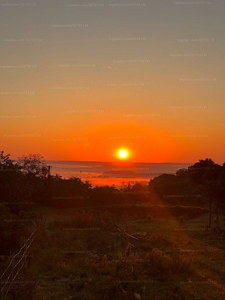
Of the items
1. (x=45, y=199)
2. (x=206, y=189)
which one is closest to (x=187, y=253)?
(x=206, y=189)

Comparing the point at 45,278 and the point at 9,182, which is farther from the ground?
the point at 9,182

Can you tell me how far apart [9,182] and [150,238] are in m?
10.3

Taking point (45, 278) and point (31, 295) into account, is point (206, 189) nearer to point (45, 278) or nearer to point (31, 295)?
point (45, 278)

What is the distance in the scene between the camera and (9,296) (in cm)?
927

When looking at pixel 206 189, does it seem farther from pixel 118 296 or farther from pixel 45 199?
pixel 45 199

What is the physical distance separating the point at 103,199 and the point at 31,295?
3394 centimetres

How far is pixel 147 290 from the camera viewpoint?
35.5 ft

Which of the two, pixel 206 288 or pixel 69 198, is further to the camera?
pixel 69 198

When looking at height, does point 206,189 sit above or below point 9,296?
above

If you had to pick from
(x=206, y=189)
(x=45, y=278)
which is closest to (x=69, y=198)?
(x=206, y=189)

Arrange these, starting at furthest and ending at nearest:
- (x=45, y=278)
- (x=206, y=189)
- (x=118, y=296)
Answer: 1. (x=206, y=189)
2. (x=45, y=278)
3. (x=118, y=296)

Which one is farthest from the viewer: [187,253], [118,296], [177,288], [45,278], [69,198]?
[69,198]

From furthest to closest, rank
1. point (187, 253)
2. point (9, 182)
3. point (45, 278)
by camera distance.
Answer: point (9, 182) → point (187, 253) → point (45, 278)

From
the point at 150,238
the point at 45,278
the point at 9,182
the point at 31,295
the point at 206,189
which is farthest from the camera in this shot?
the point at 206,189
